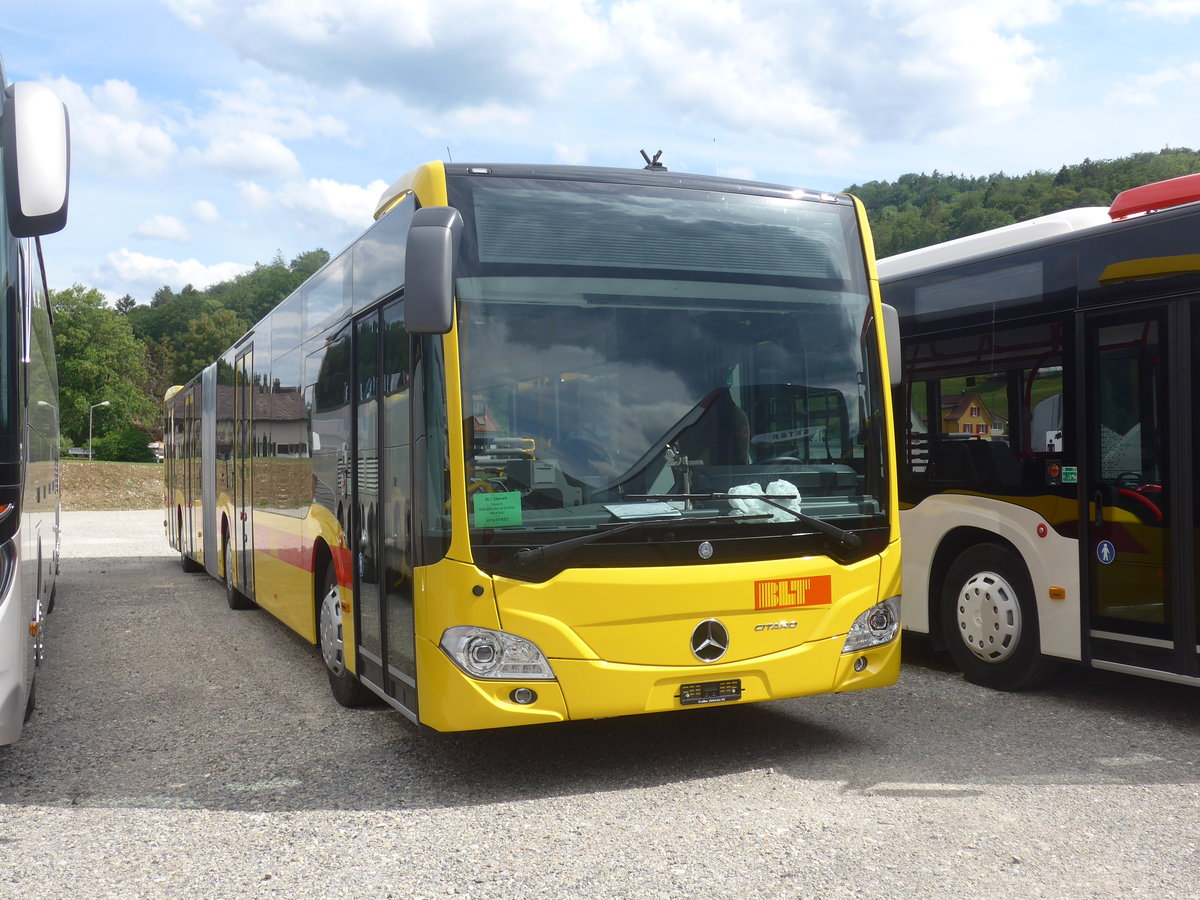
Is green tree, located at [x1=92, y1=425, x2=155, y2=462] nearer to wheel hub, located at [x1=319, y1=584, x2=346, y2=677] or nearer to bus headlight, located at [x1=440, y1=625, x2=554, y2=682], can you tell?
wheel hub, located at [x1=319, y1=584, x2=346, y2=677]

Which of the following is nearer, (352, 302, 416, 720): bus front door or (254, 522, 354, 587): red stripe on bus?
(352, 302, 416, 720): bus front door

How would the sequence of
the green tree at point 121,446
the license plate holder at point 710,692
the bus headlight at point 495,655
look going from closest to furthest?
the bus headlight at point 495,655 → the license plate holder at point 710,692 → the green tree at point 121,446

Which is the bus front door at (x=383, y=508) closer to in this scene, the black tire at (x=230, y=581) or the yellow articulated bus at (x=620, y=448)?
the yellow articulated bus at (x=620, y=448)

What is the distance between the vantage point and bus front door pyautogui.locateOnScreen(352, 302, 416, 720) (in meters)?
5.68

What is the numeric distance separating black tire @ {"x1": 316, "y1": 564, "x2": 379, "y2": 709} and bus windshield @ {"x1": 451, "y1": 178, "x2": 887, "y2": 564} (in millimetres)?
2468

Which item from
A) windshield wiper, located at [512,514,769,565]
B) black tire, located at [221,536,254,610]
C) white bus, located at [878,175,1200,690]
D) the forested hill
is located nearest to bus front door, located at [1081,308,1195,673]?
white bus, located at [878,175,1200,690]

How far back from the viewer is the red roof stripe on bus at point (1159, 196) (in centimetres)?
638

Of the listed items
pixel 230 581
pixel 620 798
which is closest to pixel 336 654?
pixel 620 798

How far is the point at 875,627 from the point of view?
5879 mm

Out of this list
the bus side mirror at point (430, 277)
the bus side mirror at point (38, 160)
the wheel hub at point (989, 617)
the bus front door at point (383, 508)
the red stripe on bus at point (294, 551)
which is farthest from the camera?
the wheel hub at point (989, 617)

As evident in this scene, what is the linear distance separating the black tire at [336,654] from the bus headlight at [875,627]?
2.97m

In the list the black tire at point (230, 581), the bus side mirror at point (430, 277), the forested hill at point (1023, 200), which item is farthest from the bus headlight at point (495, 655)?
the forested hill at point (1023, 200)

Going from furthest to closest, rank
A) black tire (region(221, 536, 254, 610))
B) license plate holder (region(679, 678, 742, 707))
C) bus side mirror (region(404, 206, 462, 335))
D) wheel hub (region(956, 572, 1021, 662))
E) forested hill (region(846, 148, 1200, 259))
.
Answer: forested hill (region(846, 148, 1200, 259)) < black tire (region(221, 536, 254, 610)) < wheel hub (region(956, 572, 1021, 662)) < license plate holder (region(679, 678, 742, 707)) < bus side mirror (region(404, 206, 462, 335))

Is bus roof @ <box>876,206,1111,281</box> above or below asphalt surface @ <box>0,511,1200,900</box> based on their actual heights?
above
